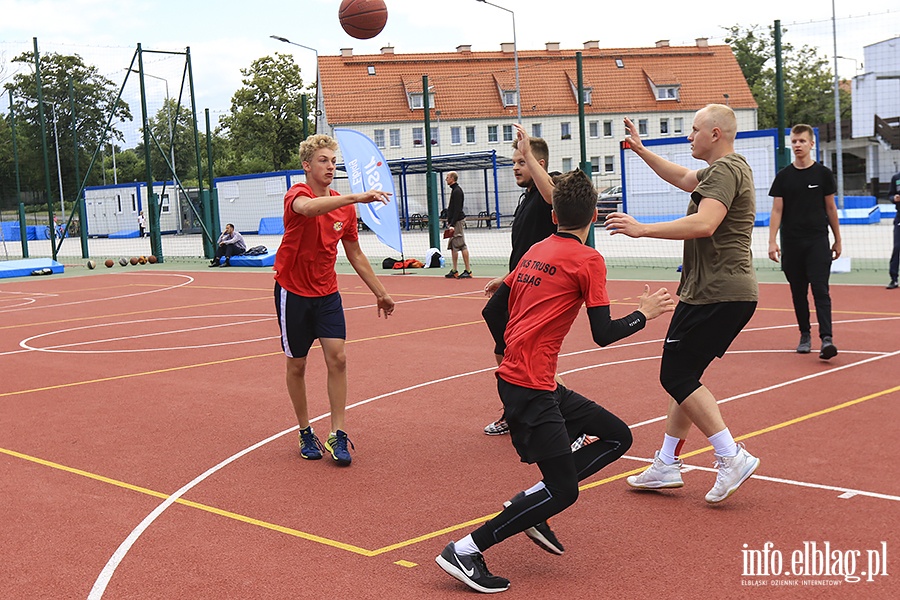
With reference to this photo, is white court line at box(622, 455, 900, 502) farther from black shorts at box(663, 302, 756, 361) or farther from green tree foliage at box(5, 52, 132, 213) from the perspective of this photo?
green tree foliage at box(5, 52, 132, 213)

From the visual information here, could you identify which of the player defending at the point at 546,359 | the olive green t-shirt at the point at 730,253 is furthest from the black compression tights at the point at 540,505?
the olive green t-shirt at the point at 730,253

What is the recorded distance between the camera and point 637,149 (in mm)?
5418

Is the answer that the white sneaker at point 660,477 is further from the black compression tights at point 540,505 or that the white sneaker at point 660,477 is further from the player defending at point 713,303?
the black compression tights at point 540,505

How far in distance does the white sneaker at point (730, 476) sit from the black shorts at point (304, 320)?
233 cm

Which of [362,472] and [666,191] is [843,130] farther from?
[362,472]

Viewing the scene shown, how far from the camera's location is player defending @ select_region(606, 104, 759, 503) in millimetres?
4703

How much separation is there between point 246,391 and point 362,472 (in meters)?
2.71

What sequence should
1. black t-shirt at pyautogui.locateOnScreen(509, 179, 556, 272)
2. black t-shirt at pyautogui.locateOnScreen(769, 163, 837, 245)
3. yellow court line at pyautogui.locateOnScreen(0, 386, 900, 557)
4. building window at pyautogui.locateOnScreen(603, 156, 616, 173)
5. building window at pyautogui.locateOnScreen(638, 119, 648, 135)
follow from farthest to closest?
building window at pyautogui.locateOnScreen(603, 156, 616, 173) < building window at pyautogui.locateOnScreen(638, 119, 648, 135) < black t-shirt at pyautogui.locateOnScreen(769, 163, 837, 245) < black t-shirt at pyautogui.locateOnScreen(509, 179, 556, 272) < yellow court line at pyautogui.locateOnScreen(0, 386, 900, 557)

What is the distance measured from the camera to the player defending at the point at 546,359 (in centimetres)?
387

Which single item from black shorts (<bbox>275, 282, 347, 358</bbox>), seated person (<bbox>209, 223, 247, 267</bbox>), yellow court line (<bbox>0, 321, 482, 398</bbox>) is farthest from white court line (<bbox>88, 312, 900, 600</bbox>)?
seated person (<bbox>209, 223, 247, 267</bbox>)

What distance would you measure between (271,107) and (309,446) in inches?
2382

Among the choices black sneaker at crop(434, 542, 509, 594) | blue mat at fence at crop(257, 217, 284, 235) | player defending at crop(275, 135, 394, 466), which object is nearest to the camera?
black sneaker at crop(434, 542, 509, 594)

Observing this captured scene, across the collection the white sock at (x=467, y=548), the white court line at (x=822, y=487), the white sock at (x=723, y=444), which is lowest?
the white court line at (x=822, y=487)

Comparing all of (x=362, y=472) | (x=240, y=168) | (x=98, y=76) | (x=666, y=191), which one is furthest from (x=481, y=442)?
(x=240, y=168)
